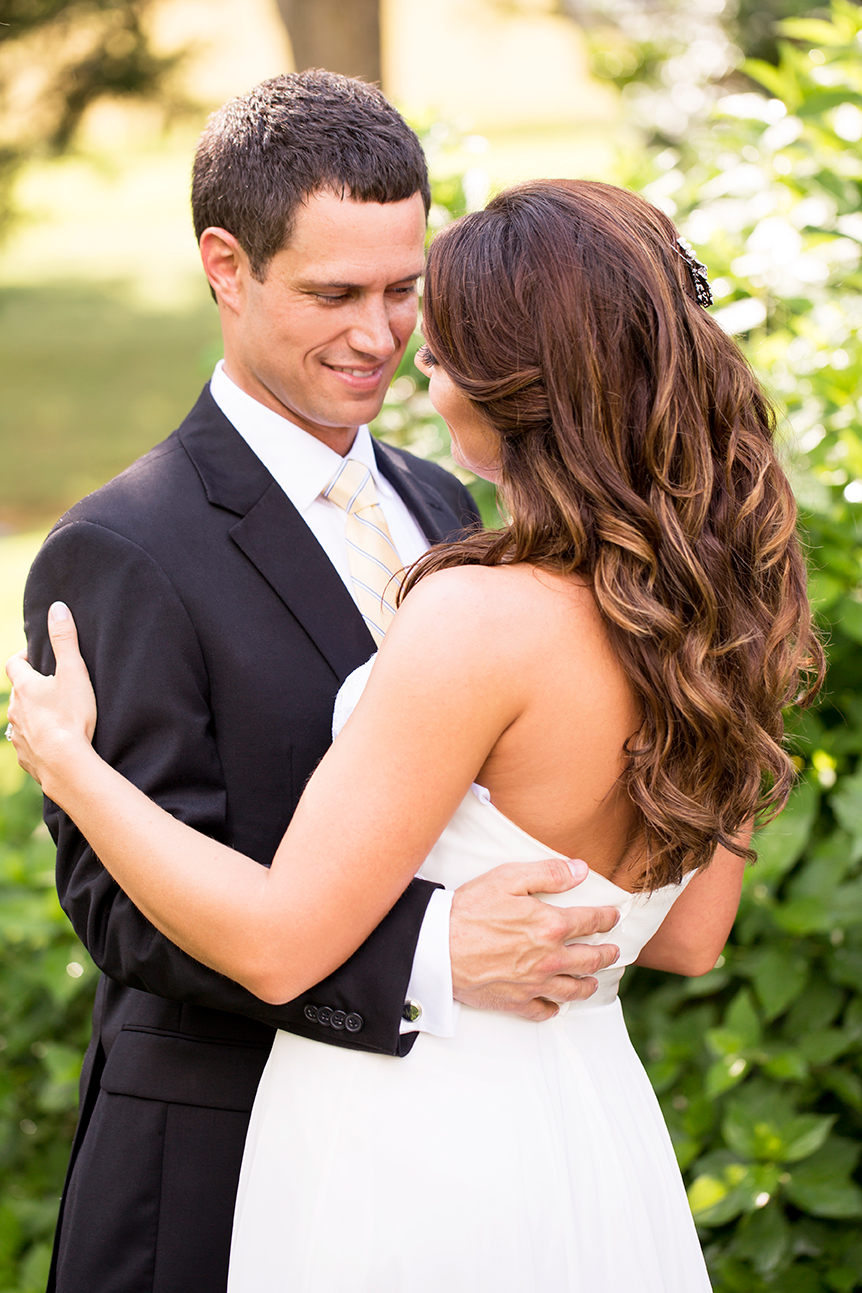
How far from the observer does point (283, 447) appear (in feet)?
7.02

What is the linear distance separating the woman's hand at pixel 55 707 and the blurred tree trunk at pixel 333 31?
6.94 metres

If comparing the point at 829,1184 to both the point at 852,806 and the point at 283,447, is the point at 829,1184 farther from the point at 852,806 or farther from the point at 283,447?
the point at 283,447

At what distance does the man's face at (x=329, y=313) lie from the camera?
2064mm

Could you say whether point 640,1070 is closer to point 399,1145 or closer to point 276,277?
point 399,1145

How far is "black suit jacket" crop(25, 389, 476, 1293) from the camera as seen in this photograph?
175cm

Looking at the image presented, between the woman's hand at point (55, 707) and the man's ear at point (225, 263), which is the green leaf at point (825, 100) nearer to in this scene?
the man's ear at point (225, 263)

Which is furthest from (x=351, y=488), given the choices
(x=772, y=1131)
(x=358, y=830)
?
(x=772, y=1131)

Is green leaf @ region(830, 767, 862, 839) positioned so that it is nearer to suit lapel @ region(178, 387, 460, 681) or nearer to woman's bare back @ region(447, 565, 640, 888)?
woman's bare back @ region(447, 565, 640, 888)

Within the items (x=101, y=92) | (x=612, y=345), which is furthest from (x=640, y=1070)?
(x=101, y=92)

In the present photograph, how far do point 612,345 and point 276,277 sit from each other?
835 mm

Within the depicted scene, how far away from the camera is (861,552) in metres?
2.63

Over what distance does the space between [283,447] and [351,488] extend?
0.53 feet

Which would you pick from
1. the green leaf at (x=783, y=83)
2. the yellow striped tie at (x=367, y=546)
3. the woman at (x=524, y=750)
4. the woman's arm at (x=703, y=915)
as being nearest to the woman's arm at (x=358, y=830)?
the woman at (x=524, y=750)

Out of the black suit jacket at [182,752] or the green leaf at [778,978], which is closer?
the black suit jacket at [182,752]
